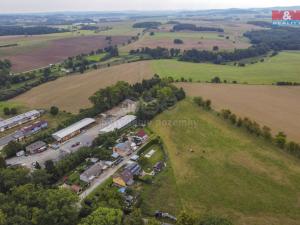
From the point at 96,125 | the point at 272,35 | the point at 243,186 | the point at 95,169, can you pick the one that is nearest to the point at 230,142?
the point at 243,186

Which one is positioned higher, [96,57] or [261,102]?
[96,57]

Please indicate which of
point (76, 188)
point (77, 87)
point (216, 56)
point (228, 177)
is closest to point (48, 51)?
point (77, 87)

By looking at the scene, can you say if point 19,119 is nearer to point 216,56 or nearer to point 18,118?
point 18,118

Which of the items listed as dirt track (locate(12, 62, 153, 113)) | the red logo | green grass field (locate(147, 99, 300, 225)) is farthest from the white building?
the red logo

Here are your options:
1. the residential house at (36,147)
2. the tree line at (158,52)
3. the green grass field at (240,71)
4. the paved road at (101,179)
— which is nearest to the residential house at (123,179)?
the paved road at (101,179)

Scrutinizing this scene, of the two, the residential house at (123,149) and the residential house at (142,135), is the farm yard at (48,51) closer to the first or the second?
the residential house at (142,135)

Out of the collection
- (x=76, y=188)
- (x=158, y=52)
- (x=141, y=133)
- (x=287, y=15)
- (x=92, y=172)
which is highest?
(x=287, y=15)
